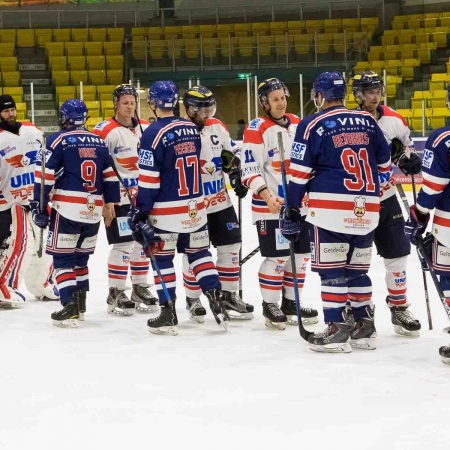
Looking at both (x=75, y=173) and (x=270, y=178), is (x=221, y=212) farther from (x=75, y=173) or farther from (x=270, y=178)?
(x=75, y=173)

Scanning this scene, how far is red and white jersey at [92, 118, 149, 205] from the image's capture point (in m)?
5.27

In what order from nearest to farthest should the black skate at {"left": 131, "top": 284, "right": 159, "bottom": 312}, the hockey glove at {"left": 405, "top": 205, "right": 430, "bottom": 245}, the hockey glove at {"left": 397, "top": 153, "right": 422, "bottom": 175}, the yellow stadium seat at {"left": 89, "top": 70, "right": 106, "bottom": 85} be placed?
the hockey glove at {"left": 405, "top": 205, "right": 430, "bottom": 245} < the hockey glove at {"left": 397, "top": 153, "right": 422, "bottom": 175} < the black skate at {"left": 131, "top": 284, "right": 159, "bottom": 312} < the yellow stadium seat at {"left": 89, "top": 70, "right": 106, "bottom": 85}

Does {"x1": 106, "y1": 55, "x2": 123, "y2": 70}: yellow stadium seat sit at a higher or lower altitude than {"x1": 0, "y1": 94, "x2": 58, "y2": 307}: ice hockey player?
higher

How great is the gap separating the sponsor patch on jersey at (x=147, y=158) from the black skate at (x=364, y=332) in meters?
1.18

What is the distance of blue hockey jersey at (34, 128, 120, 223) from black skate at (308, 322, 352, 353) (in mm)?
1564

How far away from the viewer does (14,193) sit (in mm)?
5457

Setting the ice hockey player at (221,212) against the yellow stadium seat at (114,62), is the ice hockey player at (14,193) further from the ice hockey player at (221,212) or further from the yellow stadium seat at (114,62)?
the yellow stadium seat at (114,62)

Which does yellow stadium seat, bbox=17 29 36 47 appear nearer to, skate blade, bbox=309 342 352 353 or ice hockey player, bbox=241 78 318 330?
ice hockey player, bbox=241 78 318 330

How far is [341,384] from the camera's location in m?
3.47

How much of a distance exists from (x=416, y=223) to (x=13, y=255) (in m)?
2.65

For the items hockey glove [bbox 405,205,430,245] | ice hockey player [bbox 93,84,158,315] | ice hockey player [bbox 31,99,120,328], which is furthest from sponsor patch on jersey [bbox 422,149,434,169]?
ice hockey player [bbox 93,84,158,315]

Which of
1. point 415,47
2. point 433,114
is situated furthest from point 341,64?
point 433,114

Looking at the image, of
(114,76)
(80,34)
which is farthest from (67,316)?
(80,34)

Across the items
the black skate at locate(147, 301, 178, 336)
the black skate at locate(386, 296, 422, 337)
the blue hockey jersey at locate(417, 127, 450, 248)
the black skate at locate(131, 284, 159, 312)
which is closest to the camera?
the blue hockey jersey at locate(417, 127, 450, 248)
